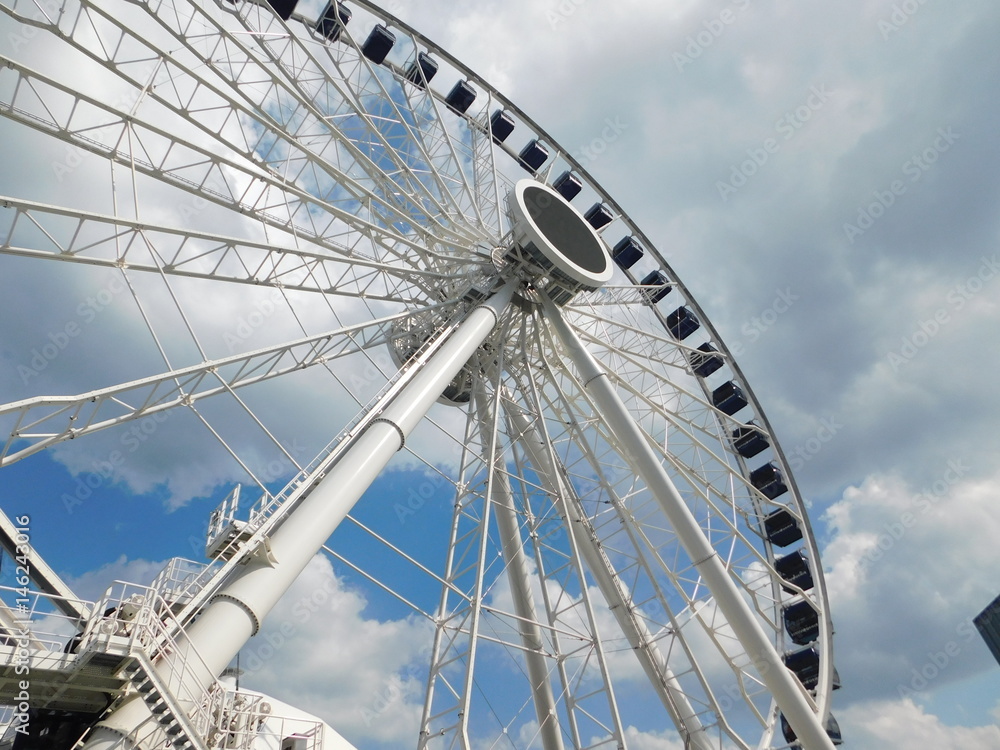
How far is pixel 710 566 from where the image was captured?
47.9 feet

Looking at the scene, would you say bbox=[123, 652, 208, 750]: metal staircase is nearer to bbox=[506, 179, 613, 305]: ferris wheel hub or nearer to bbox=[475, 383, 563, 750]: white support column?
bbox=[475, 383, 563, 750]: white support column

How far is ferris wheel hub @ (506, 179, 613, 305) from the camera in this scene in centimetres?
1755

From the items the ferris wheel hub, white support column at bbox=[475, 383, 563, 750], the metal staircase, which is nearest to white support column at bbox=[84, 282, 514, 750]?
the metal staircase

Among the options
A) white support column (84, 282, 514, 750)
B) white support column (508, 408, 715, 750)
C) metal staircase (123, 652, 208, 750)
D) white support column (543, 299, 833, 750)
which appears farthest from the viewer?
white support column (508, 408, 715, 750)


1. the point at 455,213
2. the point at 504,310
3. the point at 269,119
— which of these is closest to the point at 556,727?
the point at 504,310

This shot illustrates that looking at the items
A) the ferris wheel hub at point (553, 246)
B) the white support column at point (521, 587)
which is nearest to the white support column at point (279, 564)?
the white support column at point (521, 587)

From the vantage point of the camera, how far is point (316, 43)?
61.4 feet

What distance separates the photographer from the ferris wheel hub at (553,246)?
57.6ft

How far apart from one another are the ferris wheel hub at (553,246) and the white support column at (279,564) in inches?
198

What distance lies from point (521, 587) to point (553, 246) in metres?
9.05

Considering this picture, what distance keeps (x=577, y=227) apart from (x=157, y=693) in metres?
15.1

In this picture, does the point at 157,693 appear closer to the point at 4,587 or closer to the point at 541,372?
the point at 4,587

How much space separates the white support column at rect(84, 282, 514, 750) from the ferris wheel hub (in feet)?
16.5

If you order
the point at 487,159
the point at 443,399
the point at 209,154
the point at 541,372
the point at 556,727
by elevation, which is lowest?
the point at 556,727
